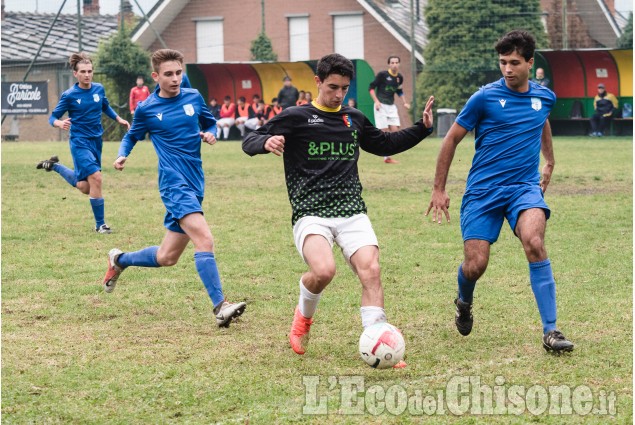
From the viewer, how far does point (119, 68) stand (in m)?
36.4

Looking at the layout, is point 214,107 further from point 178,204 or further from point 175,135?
point 178,204

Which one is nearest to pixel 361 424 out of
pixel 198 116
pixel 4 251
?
pixel 198 116

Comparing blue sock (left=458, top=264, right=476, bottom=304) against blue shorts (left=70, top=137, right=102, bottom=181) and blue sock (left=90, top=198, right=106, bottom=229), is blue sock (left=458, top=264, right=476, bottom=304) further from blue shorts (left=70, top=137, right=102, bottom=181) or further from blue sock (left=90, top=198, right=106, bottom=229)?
blue shorts (left=70, top=137, right=102, bottom=181)

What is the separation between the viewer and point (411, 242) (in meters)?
11.2

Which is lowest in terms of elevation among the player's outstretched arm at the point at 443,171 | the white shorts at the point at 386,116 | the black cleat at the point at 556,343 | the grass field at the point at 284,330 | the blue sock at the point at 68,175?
the grass field at the point at 284,330

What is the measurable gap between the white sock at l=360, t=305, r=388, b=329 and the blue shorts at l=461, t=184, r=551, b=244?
0.93 metres

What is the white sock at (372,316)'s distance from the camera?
609 cm

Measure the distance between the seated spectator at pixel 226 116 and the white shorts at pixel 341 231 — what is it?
28.5 metres

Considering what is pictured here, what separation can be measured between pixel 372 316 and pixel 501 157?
4.55 ft

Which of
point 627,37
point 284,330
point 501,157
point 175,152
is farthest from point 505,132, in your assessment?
point 627,37

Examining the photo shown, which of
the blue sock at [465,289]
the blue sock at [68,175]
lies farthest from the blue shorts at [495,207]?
the blue sock at [68,175]

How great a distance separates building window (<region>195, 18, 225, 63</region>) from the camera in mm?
42500

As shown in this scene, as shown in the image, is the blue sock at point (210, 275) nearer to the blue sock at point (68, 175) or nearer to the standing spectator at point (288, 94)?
the blue sock at point (68, 175)

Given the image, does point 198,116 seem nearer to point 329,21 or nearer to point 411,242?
point 411,242
